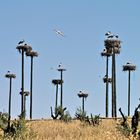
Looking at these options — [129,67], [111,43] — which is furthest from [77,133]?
[129,67]

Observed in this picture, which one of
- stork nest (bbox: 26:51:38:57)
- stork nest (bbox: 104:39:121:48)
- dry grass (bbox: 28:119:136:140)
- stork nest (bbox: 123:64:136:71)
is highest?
stork nest (bbox: 104:39:121:48)

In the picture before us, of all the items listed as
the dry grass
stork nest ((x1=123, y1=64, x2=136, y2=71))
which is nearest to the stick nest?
stork nest ((x1=123, y1=64, x2=136, y2=71))

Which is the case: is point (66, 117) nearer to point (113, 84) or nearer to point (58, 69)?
point (113, 84)

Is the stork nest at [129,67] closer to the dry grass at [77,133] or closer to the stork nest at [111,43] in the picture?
the stork nest at [111,43]

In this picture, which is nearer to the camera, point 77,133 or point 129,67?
point 77,133

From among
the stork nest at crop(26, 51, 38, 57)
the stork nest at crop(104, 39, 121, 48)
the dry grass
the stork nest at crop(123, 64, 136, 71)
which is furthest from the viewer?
the stork nest at crop(26, 51, 38, 57)

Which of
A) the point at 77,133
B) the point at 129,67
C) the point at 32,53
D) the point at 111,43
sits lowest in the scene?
the point at 77,133

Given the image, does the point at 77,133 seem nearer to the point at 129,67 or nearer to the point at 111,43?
the point at 111,43

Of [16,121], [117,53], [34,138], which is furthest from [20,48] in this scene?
[34,138]

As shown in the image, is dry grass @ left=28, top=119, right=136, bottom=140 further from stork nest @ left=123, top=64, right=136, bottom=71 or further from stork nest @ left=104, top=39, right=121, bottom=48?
stork nest @ left=123, top=64, right=136, bottom=71

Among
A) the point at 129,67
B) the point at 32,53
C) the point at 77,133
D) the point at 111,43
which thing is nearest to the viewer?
the point at 77,133

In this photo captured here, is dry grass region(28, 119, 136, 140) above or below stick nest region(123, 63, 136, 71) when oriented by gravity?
below

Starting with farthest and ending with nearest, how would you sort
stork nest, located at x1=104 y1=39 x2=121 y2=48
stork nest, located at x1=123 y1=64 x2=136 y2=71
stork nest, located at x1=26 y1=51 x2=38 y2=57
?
stork nest, located at x1=26 y1=51 x2=38 y2=57
stork nest, located at x1=123 y1=64 x2=136 y2=71
stork nest, located at x1=104 y1=39 x2=121 y2=48

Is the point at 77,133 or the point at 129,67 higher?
the point at 129,67
